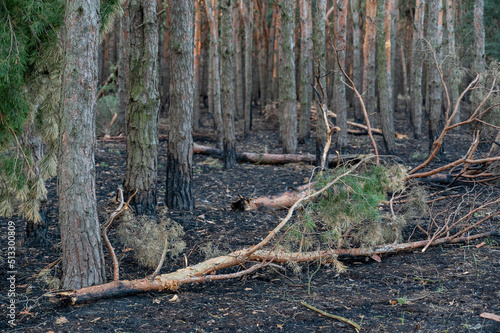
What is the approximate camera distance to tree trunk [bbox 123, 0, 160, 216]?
6.09 meters

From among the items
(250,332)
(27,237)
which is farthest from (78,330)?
(27,237)

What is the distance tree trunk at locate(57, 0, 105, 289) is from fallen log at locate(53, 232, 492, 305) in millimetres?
142

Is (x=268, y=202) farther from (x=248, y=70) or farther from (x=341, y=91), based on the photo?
(x=248, y=70)

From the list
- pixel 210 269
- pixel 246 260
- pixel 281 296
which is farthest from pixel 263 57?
pixel 281 296

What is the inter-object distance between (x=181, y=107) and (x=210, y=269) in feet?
10.1

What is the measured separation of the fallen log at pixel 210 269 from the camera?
12.5 feet

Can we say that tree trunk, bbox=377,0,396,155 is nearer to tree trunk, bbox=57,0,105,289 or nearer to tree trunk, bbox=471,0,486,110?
tree trunk, bbox=471,0,486,110

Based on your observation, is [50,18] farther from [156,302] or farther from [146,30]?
[156,302]

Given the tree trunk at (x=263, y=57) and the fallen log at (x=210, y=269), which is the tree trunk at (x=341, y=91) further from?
the tree trunk at (x=263, y=57)

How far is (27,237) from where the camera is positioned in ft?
17.5

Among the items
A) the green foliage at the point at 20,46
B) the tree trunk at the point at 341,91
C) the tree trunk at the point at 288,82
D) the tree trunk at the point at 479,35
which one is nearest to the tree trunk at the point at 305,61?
the tree trunk at the point at 341,91

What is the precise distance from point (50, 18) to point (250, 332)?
3.55 metres

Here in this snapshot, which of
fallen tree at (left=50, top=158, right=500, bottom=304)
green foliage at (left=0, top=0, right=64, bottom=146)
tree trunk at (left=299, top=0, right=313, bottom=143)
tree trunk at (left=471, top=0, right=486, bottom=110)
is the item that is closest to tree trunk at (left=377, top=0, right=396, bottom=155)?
tree trunk at (left=299, top=0, right=313, bottom=143)

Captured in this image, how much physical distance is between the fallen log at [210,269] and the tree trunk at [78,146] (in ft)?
0.46
